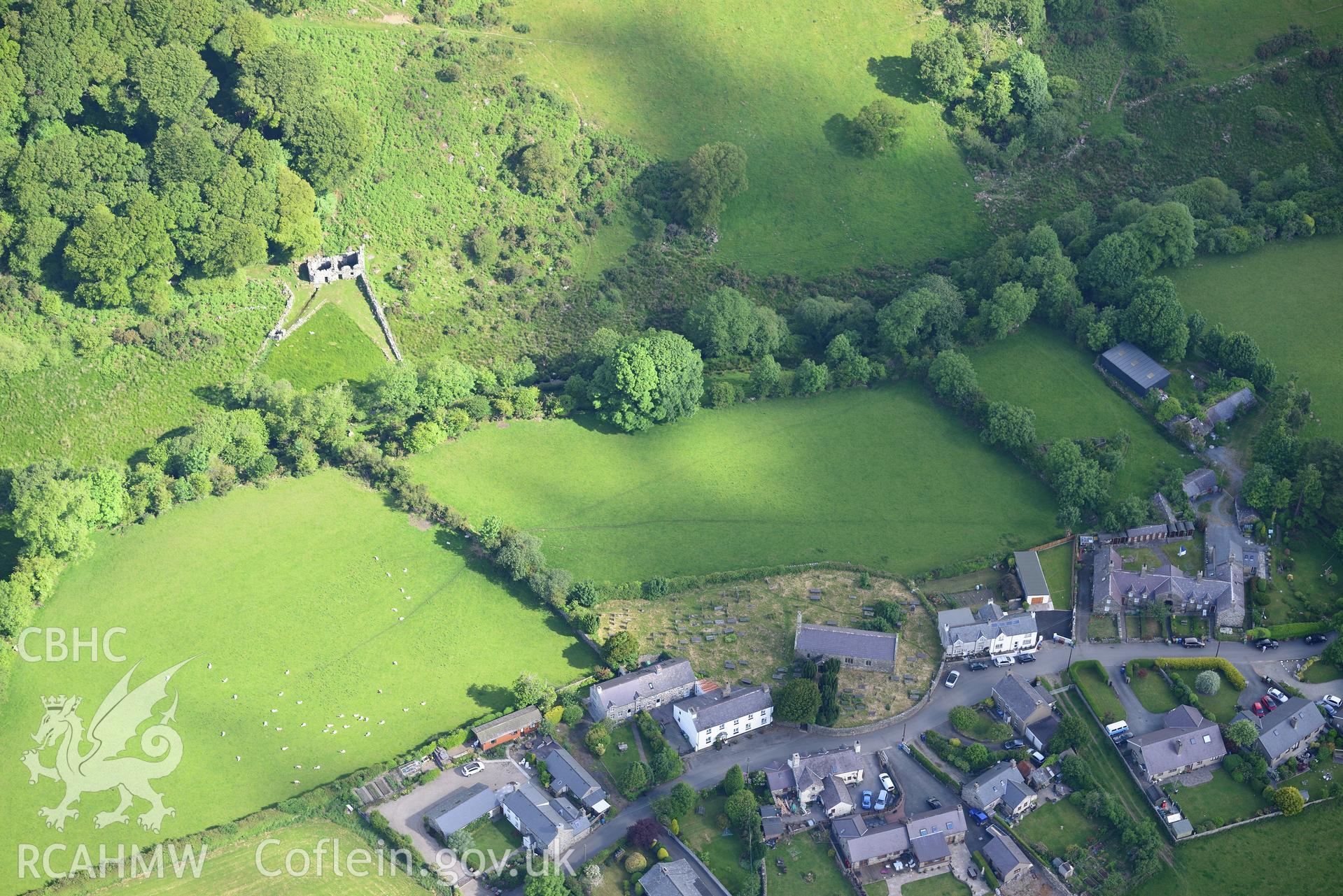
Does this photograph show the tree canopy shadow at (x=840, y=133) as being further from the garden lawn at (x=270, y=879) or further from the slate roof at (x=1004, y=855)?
the garden lawn at (x=270, y=879)

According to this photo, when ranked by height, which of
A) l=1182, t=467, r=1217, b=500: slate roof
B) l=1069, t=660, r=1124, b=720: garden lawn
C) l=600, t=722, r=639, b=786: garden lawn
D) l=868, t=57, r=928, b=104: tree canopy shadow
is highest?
l=868, t=57, r=928, b=104: tree canopy shadow

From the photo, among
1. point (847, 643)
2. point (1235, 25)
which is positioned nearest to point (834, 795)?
point (847, 643)

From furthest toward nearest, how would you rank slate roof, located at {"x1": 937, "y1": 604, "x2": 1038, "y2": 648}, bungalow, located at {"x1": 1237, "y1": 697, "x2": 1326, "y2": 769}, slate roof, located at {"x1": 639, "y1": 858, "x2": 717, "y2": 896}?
slate roof, located at {"x1": 937, "y1": 604, "x2": 1038, "y2": 648} → bungalow, located at {"x1": 1237, "y1": 697, "x2": 1326, "y2": 769} → slate roof, located at {"x1": 639, "y1": 858, "x2": 717, "y2": 896}

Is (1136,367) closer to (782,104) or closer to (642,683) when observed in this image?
(782,104)

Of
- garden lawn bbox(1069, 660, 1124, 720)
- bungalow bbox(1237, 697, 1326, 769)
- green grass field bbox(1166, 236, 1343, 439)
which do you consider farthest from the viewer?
green grass field bbox(1166, 236, 1343, 439)

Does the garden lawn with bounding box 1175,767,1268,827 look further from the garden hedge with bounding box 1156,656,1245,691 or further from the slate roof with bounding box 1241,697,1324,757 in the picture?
the garden hedge with bounding box 1156,656,1245,691

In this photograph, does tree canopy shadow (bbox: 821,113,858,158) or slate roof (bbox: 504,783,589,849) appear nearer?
slate roof (bbox: 504,783,589,849)

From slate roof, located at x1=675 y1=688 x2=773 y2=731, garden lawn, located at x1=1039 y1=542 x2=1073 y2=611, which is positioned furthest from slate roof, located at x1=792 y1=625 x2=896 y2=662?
garden lawn, located at x1=1039 y1=542 x2=1073 y2=611

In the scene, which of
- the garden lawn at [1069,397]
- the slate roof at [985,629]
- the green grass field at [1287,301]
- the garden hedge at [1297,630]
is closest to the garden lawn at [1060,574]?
the slate roof at [985,629]
